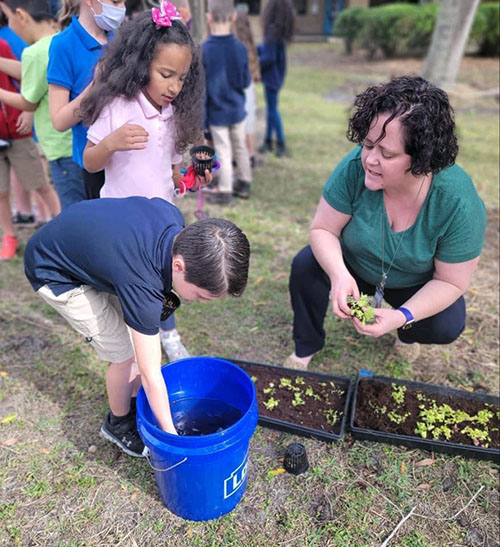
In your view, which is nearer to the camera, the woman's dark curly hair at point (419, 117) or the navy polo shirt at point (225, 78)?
the woman's dark curly hair at point (419, 117)

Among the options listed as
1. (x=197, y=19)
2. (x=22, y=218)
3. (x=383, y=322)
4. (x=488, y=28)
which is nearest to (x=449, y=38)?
(x=488, y=28)

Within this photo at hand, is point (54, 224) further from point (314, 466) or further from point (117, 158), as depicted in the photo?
point (314, 466)

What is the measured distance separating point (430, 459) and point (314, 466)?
49 centimetres

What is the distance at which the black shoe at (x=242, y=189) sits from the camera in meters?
4.67

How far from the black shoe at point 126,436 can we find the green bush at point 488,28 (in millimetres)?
14263

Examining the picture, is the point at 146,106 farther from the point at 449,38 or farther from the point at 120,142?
the point at 449,38

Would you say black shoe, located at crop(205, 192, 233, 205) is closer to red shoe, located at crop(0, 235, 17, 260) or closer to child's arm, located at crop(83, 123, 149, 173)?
red shoe, located at crop(0, 235, 17, 260)

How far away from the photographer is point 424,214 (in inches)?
76.6

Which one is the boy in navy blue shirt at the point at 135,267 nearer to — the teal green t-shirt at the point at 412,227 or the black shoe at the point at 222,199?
the teal green t-shirt at the point at 412,227

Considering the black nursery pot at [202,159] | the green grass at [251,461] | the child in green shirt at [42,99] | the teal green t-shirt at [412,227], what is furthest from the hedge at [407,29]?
the black nursery pot at [202,159]

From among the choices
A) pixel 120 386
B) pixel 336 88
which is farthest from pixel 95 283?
pixel 336 88

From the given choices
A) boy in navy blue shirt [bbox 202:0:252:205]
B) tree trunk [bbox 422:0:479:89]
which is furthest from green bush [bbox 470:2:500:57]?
boy in navy blue shirt [bbox 202:0:252:205]

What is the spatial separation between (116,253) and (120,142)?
0.55 m

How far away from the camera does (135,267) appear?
1.50m
